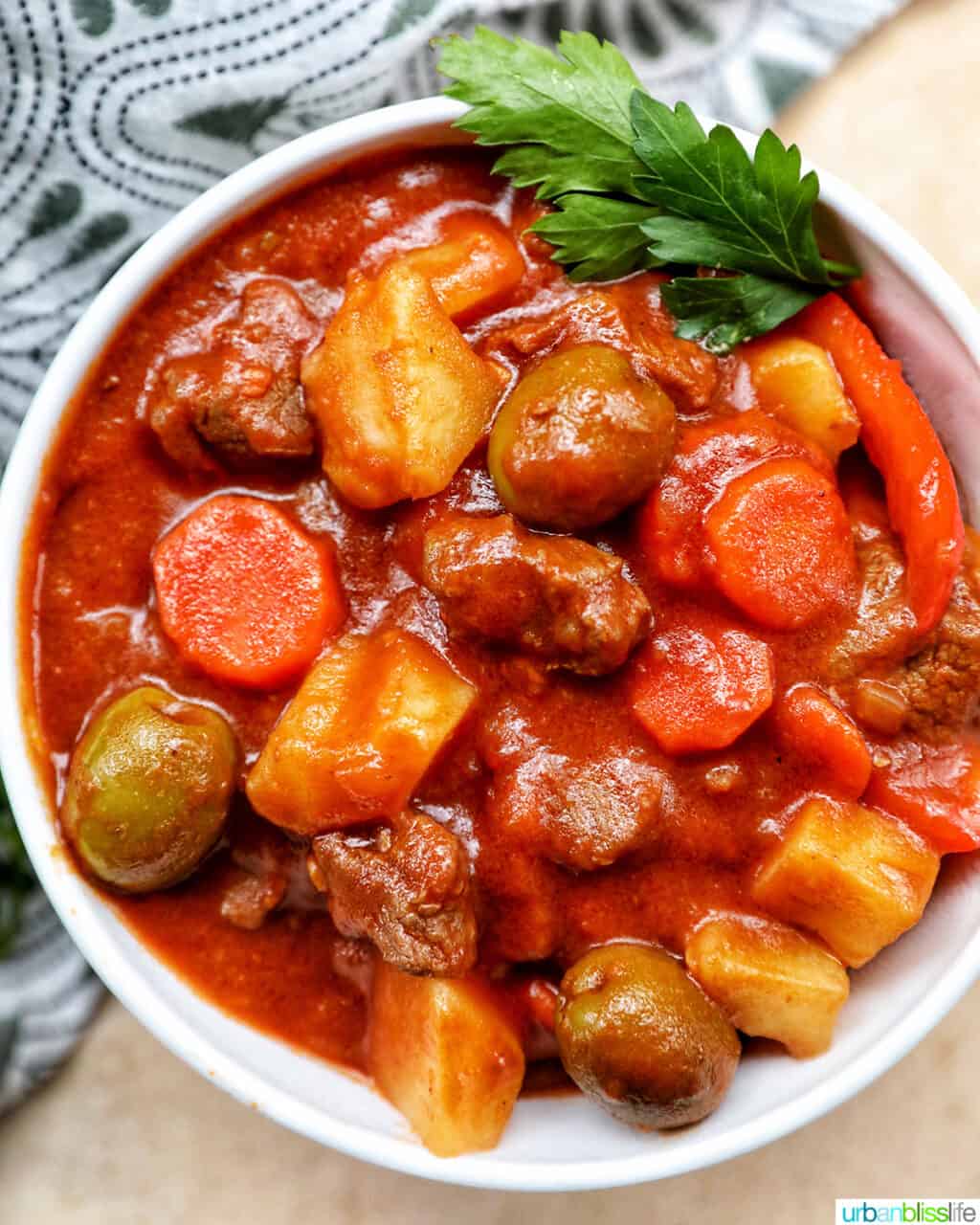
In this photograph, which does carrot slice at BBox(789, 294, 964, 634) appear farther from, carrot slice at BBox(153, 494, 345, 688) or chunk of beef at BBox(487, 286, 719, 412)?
carrot slice at BBox(153, 494, 345, 688)

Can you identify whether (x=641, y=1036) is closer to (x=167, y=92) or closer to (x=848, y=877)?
(x=848, y=877)

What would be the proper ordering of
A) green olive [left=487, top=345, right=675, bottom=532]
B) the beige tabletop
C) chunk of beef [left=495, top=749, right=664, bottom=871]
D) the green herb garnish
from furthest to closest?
the green herb garnish → the beige tabletop → chunk of beef [left=495, top=749, right=664, bottom=871] → green olive [left=487, top=345, right=675, bottom=532]

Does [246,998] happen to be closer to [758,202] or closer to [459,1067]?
[459,1067]

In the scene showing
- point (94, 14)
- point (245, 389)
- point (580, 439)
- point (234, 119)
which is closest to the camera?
point (580, 439)

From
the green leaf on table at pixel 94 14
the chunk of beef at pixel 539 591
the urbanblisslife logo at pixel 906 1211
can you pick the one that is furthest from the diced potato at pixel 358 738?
the urbanblisslife logo at pixel 906 1211

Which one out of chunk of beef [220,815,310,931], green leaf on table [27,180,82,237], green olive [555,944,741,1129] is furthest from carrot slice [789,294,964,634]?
green leaf on table [27,180,82,237]

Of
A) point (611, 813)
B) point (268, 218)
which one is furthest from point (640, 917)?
point (268, 218)

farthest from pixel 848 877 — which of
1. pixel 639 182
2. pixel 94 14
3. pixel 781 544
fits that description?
pixel 94 14
